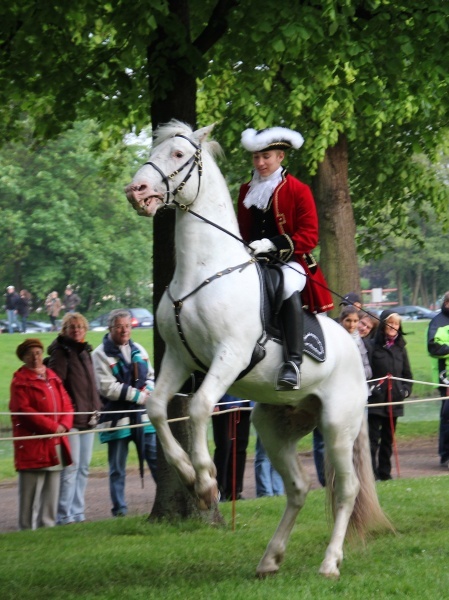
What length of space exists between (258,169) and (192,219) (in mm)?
872

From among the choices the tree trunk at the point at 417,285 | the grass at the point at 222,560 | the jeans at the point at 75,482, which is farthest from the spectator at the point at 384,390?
the tree trunk at the point at 417,285

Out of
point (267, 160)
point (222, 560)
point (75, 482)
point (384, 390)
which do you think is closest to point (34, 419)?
point (75, 482)

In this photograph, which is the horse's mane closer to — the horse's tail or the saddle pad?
the saddle pad

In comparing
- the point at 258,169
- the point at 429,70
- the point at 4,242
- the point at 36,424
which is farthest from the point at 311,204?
the point at 4,242

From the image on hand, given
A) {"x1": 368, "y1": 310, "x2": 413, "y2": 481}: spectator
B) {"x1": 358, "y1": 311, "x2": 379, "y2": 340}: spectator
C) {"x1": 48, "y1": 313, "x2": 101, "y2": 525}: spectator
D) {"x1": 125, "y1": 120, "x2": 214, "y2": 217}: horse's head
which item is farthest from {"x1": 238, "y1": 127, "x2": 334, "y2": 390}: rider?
{"x1": 368, "y1": 310, "x2": 413, "y2": 481}: spectator

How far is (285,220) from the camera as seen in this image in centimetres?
881

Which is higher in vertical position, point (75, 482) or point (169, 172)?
point (169, 172)

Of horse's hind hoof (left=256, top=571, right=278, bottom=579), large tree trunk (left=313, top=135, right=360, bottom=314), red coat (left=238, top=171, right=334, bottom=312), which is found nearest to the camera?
red coat (left=238, top=171, right=334, bottom=312)

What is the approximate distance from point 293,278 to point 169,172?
126 cm

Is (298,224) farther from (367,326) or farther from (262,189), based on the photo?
(367,326)

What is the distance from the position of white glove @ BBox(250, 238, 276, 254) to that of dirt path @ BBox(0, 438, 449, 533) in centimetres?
569

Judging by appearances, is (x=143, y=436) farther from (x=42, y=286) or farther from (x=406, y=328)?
(x=42, y=286)

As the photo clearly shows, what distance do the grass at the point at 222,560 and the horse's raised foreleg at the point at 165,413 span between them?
0.88m

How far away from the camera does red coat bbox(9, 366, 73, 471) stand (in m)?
12.1
